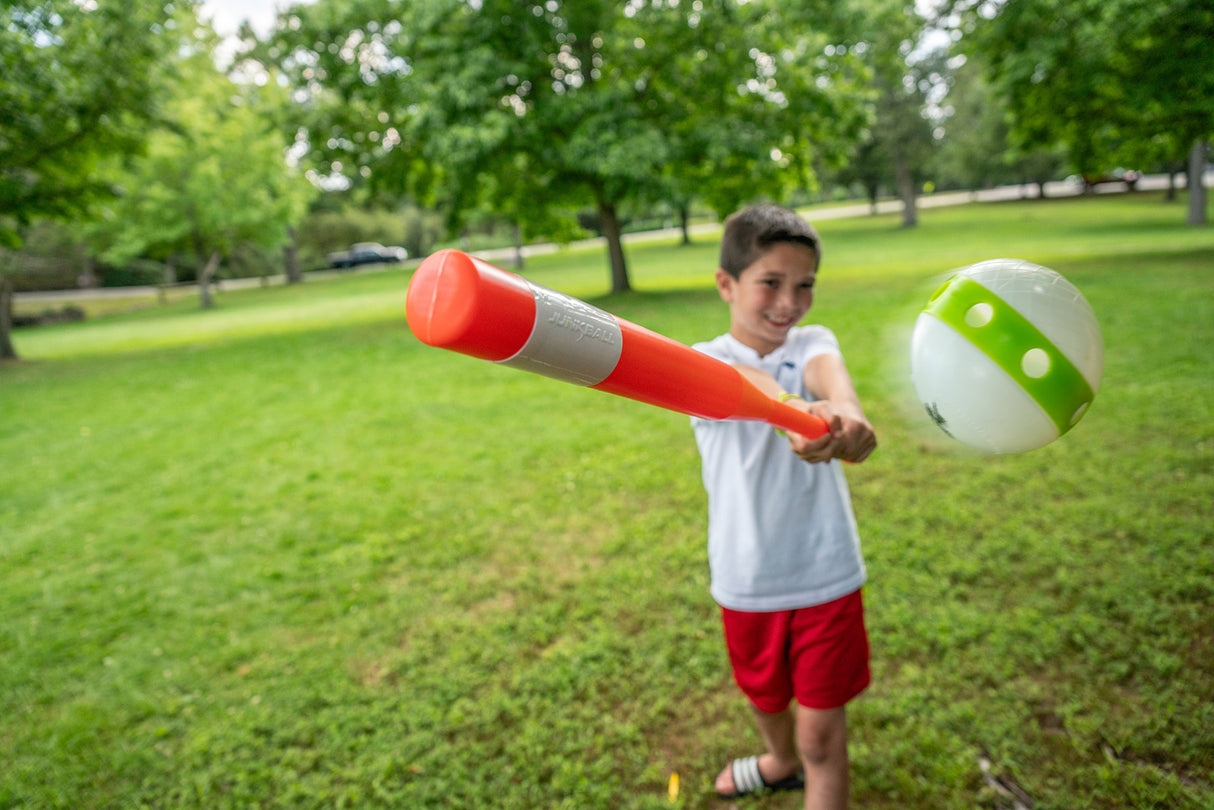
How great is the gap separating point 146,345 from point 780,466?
18624 mm

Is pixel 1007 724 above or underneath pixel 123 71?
underneath

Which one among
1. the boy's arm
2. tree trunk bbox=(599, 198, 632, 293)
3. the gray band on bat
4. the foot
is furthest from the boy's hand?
tree trunk bbox=(599, 198, 632, 293)

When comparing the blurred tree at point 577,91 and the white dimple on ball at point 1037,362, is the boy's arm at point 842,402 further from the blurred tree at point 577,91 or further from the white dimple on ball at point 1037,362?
the blurred tree at point 577,91

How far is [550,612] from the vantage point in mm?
3465

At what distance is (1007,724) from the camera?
8.16 feet

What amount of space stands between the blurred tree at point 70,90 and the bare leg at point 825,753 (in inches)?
551

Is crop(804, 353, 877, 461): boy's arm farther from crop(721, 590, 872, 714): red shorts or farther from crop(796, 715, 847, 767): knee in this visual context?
crop(796, 715, 847, 767): knee

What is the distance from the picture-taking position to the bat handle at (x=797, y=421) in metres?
1.41

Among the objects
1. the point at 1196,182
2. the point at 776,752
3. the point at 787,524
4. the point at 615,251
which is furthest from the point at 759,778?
the point at 1196,182

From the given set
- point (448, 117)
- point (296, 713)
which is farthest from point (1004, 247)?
point (296, 713)

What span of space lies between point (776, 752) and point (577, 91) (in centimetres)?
1373

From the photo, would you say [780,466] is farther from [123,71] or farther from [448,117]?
[123,71]

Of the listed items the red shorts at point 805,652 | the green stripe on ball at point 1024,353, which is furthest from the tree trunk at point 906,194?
the green stripe on ball at point 1024,353

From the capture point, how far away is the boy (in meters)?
1.79
